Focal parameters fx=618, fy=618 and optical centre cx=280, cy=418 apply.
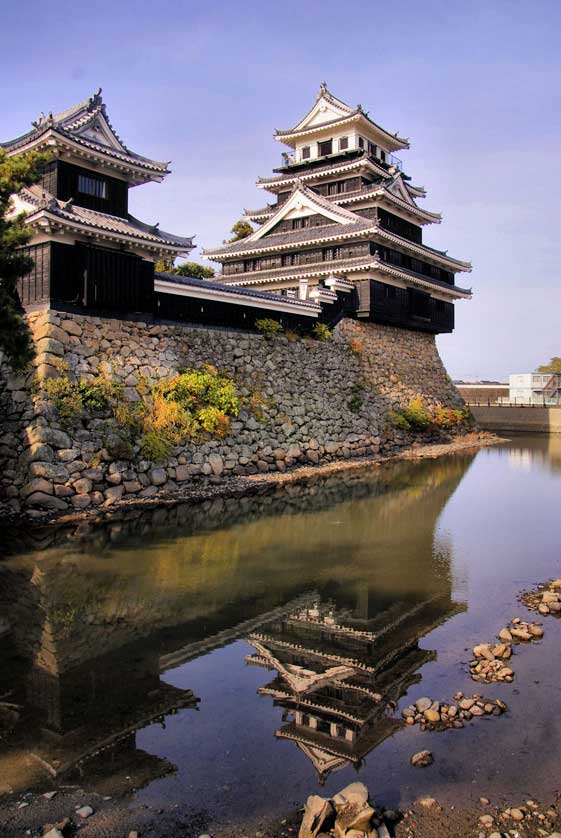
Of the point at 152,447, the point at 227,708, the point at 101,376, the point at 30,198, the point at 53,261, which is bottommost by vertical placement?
the point at 227,708

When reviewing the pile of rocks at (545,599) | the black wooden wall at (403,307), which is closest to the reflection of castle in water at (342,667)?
the pile of rocks at (545,599)

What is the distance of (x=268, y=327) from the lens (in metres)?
24.0

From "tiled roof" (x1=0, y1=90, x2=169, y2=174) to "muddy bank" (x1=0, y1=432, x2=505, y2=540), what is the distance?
9.47 meters

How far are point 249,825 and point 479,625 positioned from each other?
16.6ft

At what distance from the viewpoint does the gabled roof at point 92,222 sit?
601 inches

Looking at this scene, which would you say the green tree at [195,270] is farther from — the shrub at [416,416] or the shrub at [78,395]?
the shrub at [78,395]

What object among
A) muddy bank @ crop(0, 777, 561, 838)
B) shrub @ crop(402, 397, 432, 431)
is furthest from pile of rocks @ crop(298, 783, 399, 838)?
shrub @ crop(402, 397, 432, 431)

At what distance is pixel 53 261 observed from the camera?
632 inches

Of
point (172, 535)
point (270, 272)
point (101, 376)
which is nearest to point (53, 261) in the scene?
point (101, 376)

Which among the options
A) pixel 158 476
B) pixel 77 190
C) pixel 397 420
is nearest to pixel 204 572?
pixel 158 476

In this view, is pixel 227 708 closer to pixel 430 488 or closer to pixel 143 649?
pixel 143 649

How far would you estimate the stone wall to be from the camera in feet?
48.1

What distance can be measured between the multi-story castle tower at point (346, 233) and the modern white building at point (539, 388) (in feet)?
62.6

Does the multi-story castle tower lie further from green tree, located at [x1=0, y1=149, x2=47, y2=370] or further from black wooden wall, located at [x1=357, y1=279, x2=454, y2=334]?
green tree, located at [x1=0, y1=149, x2=47, y2=370]
